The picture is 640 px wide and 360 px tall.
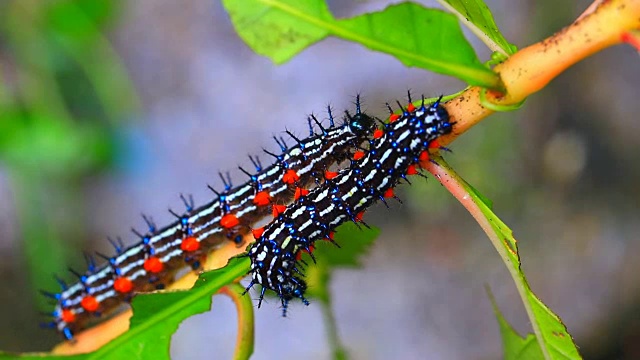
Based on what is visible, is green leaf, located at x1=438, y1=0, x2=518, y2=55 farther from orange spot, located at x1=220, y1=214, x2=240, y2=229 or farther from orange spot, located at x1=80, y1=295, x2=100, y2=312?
orange spot, located at x1=80, y1=295, x2=100, y2=312

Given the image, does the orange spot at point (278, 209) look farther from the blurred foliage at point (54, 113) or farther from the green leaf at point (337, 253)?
the blurred foliage at point (54, 113)

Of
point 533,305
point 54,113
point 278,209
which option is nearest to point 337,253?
point 278,209

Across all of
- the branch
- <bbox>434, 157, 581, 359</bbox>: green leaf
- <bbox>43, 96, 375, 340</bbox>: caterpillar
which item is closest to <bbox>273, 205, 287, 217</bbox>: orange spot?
<bbox>43, 96, 375, 340</bbox>: caterpillar

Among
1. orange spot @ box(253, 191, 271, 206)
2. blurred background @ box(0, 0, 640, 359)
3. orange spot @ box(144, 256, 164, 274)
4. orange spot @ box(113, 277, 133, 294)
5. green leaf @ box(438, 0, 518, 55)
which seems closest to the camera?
green leaf @ box(438, 0, 518, 55)

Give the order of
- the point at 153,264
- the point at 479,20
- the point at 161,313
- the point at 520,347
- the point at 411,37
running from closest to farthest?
the point at 411,37 < the point at 479,20 < the point at 520,347 < the point at 161,313 < the point at 153,264

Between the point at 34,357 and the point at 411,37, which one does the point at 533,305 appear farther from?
the point at 34,357

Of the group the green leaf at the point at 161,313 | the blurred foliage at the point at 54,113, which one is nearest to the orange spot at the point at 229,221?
the green leaf at the point at 161,313

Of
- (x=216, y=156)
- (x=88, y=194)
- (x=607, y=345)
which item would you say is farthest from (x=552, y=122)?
(x=88, y=194)
